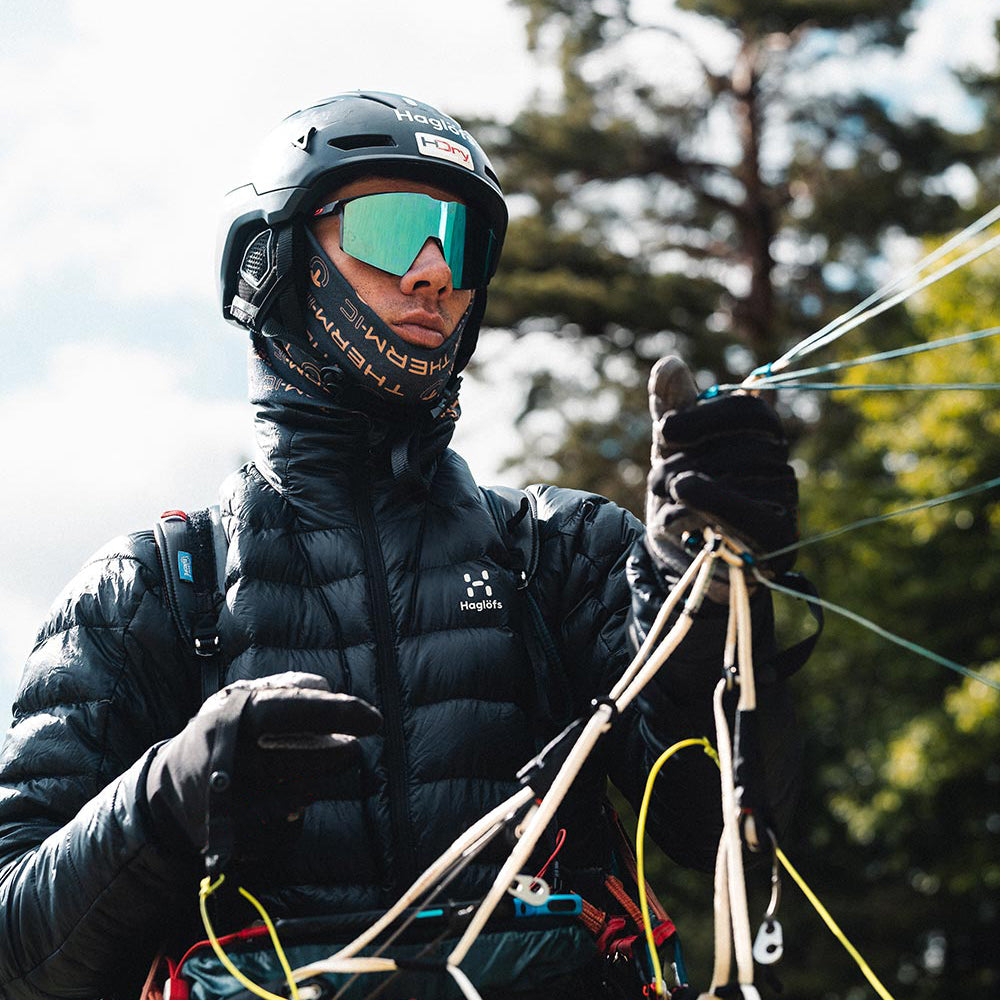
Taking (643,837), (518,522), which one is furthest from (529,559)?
Result: (643,837)

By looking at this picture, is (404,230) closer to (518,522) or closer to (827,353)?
(518,522)

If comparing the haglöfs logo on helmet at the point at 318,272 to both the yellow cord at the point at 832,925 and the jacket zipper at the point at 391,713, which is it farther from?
the yellow cord at the point at 832,925

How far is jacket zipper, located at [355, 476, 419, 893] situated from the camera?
8.06 ft

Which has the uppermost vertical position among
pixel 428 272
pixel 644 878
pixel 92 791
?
pixel 428 272

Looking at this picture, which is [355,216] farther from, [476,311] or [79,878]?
[79,878]

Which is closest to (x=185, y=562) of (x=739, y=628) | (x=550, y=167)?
(x=739, y=628)

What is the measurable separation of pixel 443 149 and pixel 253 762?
1.51 m

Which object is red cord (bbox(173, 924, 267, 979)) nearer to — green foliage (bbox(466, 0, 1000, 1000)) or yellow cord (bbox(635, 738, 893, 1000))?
yellow cord (bbox(635, 738, 893, 1000))

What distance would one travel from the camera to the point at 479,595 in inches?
106

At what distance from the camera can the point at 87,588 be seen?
2.67 meters

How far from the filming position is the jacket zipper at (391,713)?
2456 millimetres

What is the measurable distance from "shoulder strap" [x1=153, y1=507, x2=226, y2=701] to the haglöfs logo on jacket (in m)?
0.47

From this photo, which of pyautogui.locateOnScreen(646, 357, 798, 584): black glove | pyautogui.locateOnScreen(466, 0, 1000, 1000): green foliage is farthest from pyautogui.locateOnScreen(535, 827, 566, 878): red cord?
pyautogui.locateOnScreen(466, 0, 1000, 1000): green foliage

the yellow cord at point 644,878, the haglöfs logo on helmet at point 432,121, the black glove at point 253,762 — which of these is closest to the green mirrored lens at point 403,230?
the haglöfs logo on helmet at point 432,121
